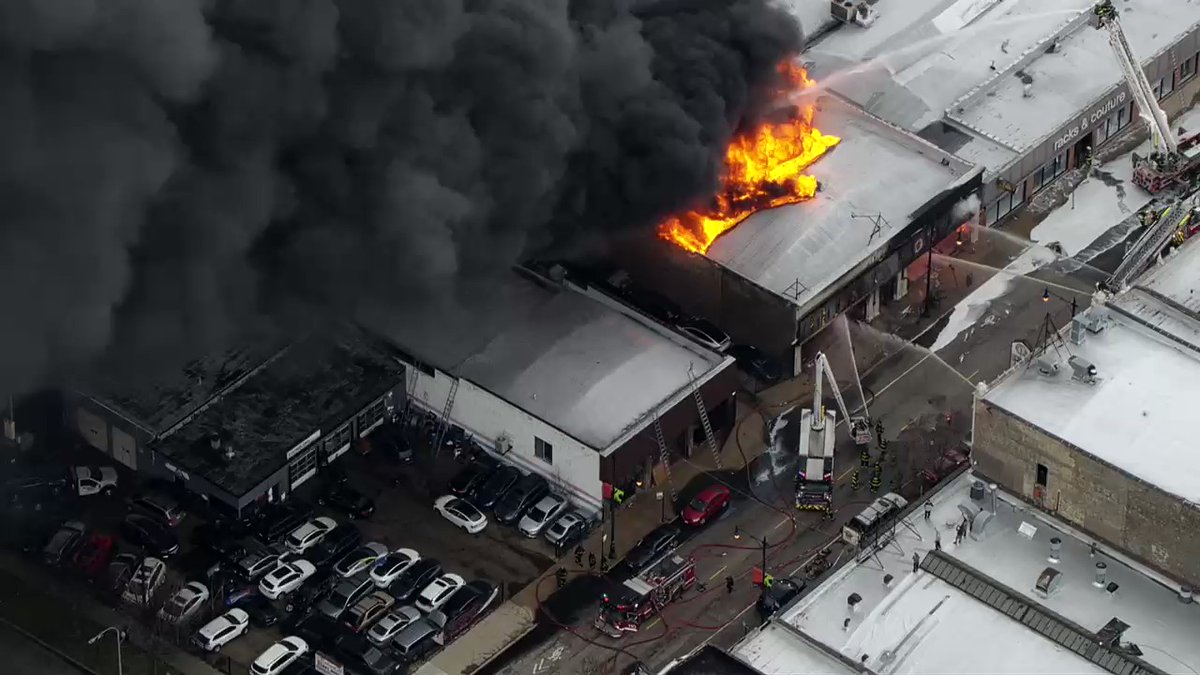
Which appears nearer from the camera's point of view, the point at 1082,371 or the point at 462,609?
the point at 462,609

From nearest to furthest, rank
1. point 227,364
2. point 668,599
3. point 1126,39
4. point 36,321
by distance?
point 36,321 → point 668,599 → point 227,364 → point 1126,39

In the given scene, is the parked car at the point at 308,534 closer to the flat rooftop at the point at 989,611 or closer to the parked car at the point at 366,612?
the parked car at the point at 366,612

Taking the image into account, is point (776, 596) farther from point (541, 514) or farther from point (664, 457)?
point (541, 514)

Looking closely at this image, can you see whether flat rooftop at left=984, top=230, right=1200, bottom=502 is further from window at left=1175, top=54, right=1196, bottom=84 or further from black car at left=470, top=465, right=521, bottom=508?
window at left=1175, top=54, right=1196, bottom=84

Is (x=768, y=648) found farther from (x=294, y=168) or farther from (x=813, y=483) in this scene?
(x=294, y=168)

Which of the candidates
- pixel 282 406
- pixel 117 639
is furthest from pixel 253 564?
pixel 282 406

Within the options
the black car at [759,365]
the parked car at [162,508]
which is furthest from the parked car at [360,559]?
the black car at [759,365]

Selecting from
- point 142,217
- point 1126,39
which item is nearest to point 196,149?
point 142,217
